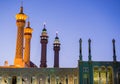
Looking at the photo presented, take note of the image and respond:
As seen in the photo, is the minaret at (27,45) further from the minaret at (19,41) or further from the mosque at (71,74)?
the mosque at (71,74)

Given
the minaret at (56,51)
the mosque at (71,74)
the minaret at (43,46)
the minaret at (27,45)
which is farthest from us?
the minaret at (56,51)

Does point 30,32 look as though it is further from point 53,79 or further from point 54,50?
point 53,79

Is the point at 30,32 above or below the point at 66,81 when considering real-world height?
above

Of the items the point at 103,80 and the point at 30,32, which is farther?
the point at 30,32

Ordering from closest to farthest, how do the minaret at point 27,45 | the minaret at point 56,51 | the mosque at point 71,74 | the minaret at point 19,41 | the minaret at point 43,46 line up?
the mosque at point 71,74, the minaret at point 19,41, the minaret at point 27,45, the minaret at point 43,46, the minaret at point 56,51

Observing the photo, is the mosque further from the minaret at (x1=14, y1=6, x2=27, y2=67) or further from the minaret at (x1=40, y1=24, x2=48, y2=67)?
the minaret at (x1=40, y1=24, x2=48, y2=67)

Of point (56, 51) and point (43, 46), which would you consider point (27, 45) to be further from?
point (56, 51)

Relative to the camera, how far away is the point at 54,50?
9594cm

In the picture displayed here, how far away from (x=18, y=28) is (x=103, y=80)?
34359 mm

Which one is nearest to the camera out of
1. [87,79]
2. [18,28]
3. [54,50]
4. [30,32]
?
[87,79]

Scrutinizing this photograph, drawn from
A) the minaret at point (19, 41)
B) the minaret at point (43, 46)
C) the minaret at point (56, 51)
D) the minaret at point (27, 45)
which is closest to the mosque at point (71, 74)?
the minaret at point (19, 41)

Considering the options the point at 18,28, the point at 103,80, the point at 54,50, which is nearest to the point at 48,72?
the point at 103,80

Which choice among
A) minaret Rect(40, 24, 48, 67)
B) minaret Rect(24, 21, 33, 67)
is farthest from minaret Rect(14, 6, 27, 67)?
minaret Rect(40, 24, 48, 67)

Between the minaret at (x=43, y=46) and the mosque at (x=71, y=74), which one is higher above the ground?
the minaret at (x=43, y=46)
